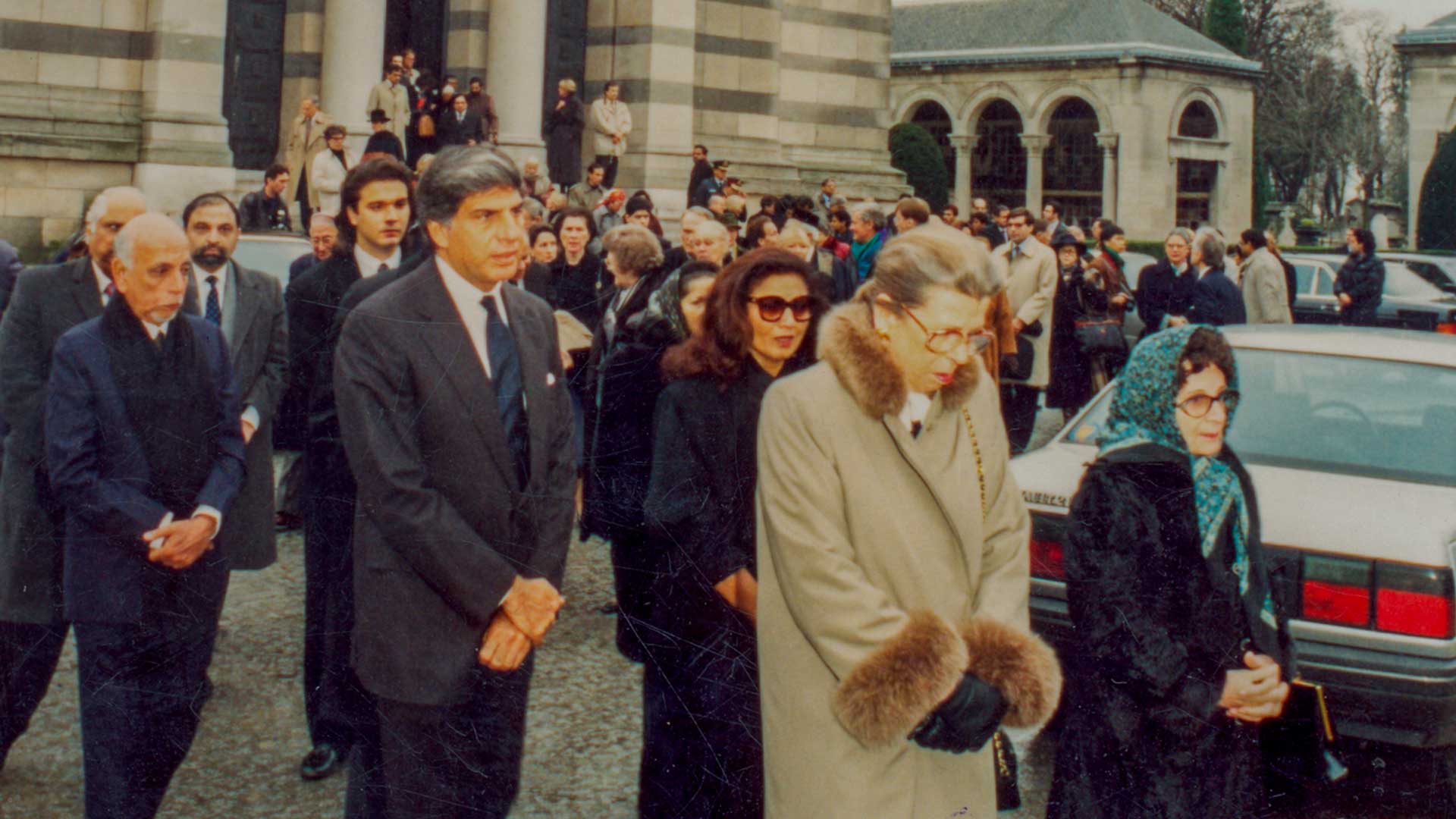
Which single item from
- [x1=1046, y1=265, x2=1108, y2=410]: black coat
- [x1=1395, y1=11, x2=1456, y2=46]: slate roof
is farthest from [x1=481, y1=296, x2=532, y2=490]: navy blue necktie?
[x1=1395, y1=11, x2=1456, y2=46]: slate roof

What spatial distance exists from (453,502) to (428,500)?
14 centimetres

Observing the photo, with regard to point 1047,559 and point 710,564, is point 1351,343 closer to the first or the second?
point 1047,559

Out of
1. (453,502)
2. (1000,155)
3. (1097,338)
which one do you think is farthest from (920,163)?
(453,502)

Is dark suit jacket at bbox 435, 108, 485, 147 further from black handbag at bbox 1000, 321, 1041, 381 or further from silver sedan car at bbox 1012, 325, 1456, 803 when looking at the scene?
silver sedan car at bbox 1012, 325, 1456, 803

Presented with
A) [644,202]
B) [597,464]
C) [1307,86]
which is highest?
[1307,86]

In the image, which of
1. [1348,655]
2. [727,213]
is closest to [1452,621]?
[1348,655]

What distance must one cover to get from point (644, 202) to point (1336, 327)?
8.09 metres

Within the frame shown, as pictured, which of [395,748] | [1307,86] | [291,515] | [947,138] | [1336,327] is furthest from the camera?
[1307,86]

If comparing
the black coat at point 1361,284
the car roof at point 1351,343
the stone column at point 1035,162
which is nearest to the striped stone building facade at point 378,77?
the black coat at point 1361,284

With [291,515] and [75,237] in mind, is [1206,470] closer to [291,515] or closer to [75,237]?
[75,237]

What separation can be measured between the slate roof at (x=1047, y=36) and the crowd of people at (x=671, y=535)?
62.1 metres

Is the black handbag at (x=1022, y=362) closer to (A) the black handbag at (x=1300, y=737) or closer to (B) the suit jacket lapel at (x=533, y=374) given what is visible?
(A) the black handbag at (x=1300, y=737)

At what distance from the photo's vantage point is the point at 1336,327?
770 centimetres

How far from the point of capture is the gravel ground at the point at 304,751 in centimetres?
585
